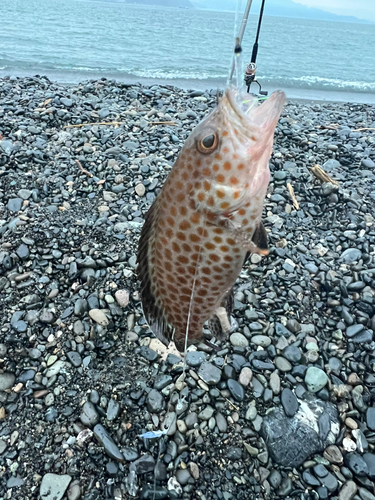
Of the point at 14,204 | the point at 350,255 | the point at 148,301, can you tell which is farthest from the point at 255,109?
the point at 14,204

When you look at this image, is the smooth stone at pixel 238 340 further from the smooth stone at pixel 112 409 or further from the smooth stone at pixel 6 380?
the smooth stone at pixel 6 380

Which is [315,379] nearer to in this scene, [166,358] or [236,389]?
[236,389]

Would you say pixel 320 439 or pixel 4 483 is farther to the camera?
pixel 320 439

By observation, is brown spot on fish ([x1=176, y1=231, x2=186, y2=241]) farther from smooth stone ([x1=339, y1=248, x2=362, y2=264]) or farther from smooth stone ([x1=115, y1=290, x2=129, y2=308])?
smooth stone ([x1=339, y1=248, x2=362, y2=264])

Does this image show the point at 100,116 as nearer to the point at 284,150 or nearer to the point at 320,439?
the point at 284,150

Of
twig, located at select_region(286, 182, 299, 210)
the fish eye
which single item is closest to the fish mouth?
the fish eye

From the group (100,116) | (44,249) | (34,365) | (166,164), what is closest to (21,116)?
(100,116)
